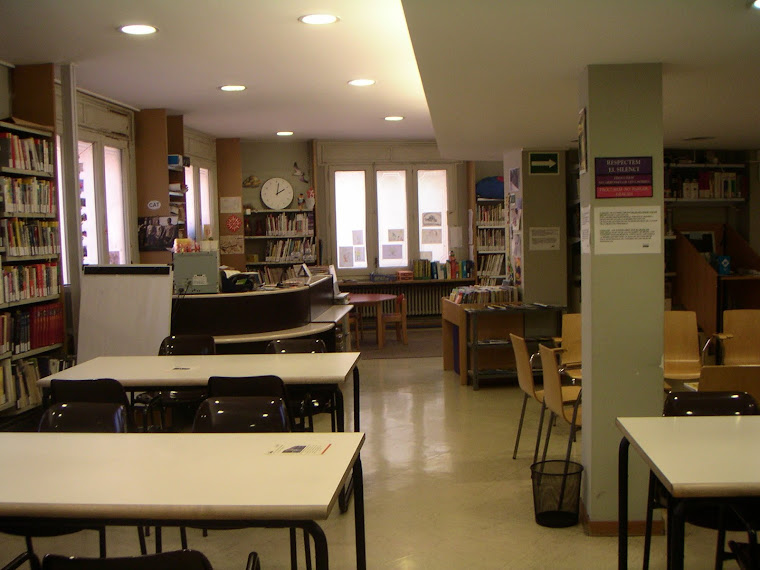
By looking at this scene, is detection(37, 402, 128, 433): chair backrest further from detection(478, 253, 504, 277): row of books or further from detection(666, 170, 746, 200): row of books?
detection(478, 253, 504, 277): row of books

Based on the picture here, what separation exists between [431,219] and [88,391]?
9015mm

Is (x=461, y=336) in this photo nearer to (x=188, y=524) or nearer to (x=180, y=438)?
(x=180, y=438)

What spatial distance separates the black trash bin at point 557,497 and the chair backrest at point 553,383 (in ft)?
1.55

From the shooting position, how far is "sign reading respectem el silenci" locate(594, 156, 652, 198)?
4012 mm

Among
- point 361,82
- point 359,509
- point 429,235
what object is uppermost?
point 361,82

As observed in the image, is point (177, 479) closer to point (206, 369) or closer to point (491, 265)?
point (206, 369)

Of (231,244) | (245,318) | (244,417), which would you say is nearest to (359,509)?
(244,417)

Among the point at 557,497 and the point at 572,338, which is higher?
the point at 572,338

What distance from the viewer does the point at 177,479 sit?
248cm

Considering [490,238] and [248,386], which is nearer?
[248,386]

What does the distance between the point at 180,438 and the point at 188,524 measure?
0.75m

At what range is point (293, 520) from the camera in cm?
225

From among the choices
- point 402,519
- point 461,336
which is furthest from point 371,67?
point 402,519

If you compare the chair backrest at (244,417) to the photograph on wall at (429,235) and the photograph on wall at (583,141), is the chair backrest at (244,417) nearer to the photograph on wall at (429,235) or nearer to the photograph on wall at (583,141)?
the photograph on wall at (583,141)
